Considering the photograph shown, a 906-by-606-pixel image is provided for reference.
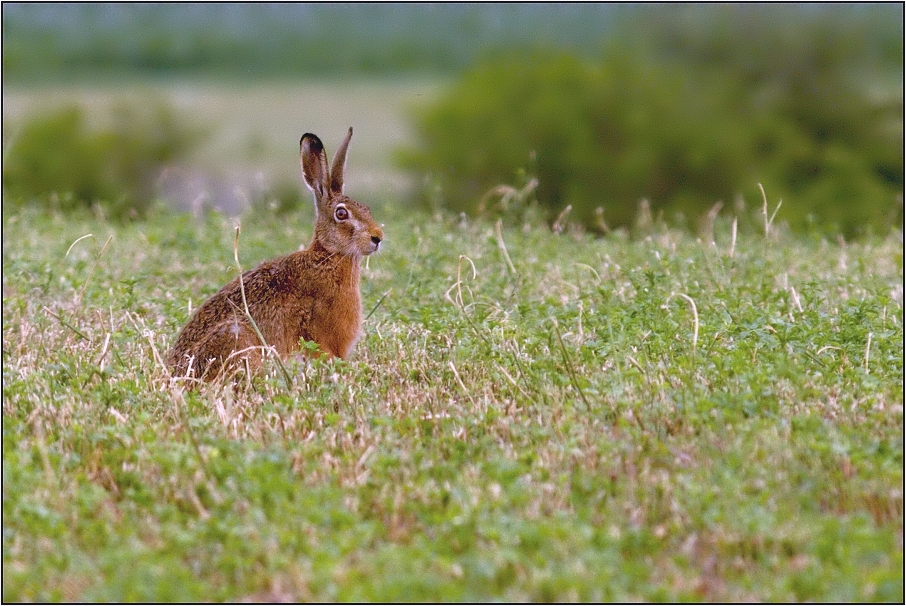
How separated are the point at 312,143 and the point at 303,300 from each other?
0.99 m

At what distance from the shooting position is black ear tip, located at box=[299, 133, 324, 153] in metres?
7.25

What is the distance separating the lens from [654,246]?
10.2 meters

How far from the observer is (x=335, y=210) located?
24.3 ft

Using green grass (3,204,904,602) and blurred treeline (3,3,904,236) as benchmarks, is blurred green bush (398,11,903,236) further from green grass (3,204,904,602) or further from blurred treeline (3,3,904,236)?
green grass (3,204,904,602)

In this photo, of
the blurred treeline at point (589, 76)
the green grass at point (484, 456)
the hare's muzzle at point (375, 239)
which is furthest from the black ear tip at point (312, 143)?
the blurred treeline at point (589, 76)

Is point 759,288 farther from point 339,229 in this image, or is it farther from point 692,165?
point 692,165

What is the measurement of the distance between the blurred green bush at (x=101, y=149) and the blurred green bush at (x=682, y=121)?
5.93 meters

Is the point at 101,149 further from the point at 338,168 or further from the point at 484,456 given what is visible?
the point at 484,456

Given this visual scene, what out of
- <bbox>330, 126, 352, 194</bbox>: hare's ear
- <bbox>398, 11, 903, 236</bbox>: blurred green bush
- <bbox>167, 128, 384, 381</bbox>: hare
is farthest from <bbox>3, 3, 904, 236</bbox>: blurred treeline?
<bbox>167, 128, 384, 381</bbox>: hare

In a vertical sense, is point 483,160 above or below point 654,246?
below

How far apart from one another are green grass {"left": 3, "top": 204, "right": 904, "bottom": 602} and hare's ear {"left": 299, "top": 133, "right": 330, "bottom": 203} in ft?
2.97

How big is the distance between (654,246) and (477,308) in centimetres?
323

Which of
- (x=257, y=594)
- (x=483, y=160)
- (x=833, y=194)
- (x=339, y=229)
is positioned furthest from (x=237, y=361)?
(x=483, y=160)

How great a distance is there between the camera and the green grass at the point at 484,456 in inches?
164
